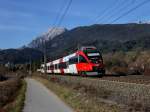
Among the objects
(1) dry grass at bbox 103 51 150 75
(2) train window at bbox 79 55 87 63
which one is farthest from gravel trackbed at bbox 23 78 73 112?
(1) dry grass at bbox 103 51 150 75

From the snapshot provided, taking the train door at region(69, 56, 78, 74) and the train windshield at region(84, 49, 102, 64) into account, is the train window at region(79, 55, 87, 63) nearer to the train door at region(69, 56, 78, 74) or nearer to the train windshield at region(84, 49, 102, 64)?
the train windshield at region(84, 49, 102, 64)

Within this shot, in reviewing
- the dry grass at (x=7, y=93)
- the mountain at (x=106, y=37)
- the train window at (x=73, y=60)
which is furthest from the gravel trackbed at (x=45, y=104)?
the mountain at (x=106, y=37)

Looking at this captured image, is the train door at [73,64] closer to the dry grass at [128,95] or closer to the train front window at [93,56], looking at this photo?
the train front window at [93,56]

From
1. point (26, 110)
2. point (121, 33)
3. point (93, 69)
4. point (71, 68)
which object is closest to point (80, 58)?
point (93, 69)

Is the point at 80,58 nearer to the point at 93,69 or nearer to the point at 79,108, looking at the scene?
the point at 93,69

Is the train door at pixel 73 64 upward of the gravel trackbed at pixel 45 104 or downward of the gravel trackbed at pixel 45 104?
upward

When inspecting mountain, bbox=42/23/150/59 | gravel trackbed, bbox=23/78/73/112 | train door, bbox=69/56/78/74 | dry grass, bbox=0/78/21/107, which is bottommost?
gravel trackbed, bbox=23/78/73/112

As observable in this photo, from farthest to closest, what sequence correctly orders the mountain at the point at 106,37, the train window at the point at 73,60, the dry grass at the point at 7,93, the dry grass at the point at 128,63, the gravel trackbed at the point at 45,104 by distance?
the mountain at the point at 106,37, the dry grass at the point at 128,63, the train window at the point at 73,60, the dry grass at the point at 7,93, the gravel trackbed at the point at 45,104

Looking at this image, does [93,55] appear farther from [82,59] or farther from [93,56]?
[82,59]

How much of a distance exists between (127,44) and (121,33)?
44.3m

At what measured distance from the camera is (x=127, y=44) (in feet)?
502

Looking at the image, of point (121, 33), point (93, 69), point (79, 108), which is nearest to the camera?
point (79, 108)

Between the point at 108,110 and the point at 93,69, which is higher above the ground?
the point at 93,69

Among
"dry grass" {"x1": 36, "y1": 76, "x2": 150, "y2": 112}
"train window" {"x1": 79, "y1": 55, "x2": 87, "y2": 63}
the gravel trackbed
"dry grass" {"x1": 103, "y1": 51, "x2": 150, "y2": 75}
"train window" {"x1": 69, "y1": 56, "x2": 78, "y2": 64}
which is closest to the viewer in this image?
"dry grass" {"x1": 36, "y1": 76, "x2": 150, "y2": 112}
